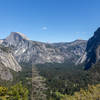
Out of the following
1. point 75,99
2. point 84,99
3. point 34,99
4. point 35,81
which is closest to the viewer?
point 35,81

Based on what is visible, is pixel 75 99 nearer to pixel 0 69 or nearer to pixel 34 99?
pixel 34 99

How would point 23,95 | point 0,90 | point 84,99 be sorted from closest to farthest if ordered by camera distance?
point 84,99 < point 0,90 < point 23,95

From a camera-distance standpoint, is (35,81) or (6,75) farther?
(6,75)

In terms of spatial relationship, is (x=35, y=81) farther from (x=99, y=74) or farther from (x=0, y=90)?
(x=99, y=74)

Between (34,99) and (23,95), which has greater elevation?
(34,99)

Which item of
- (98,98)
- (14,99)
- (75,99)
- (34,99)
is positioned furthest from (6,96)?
(98,98)

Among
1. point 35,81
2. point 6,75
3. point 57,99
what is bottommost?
point 57,99

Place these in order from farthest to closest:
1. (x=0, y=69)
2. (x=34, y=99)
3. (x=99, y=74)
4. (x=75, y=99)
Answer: (x=0, y=69) → (x=99, y=74) → (x=75, y=99) → (x=34, y=99)

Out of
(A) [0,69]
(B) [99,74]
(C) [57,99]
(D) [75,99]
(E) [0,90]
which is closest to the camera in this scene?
(D) [75,99]

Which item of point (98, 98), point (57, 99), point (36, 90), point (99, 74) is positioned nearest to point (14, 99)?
point (36, 90)
